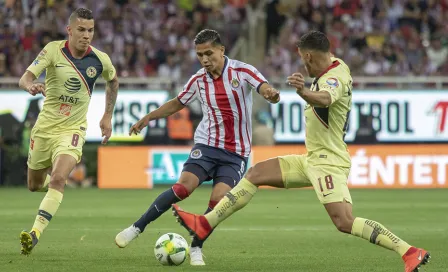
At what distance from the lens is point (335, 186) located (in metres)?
8.57

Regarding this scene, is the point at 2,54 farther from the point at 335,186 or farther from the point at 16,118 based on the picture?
the point at 335,186

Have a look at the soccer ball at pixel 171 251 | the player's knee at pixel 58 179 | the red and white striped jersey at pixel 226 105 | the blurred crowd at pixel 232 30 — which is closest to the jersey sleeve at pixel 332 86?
the red and white striped jersey at pixel 226 105

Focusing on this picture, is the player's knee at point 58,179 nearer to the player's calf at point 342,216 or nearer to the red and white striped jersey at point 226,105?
the red and white striped jersey at point 226,105

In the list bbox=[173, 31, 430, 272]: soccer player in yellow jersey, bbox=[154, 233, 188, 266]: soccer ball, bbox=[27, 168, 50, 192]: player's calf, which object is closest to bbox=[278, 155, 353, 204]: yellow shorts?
bbox=[173, 31, 430, 272]: soccer player in yellow jersey

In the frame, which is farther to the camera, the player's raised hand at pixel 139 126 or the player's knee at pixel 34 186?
the player's knee at pixel 34 186

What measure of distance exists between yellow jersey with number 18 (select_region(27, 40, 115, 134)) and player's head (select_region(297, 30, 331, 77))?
9.91 ft

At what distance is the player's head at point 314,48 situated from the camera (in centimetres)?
855

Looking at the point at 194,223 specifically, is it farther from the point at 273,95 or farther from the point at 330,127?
the point at 330,127

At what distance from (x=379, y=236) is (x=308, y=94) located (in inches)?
52.6

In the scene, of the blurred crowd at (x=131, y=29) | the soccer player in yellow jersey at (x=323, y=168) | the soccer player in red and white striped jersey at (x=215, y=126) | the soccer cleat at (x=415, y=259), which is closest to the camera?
the soccer cleat at (x=415, y=259)

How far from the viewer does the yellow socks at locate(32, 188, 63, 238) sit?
9.89 m

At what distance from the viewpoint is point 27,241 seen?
950 centimetres

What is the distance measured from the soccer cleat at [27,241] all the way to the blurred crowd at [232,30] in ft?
48.4

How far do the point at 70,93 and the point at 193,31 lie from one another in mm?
14548
